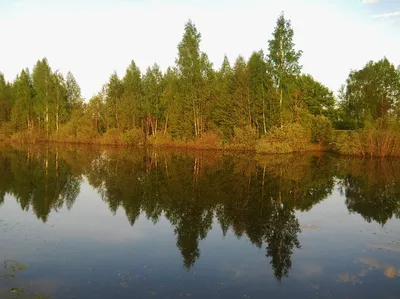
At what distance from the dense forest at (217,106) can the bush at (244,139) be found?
0.58 ft

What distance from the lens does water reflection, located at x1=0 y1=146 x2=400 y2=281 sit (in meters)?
17.3

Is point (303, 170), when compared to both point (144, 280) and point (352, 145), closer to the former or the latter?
point (352, 145)

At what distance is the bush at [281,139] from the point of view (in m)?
51.8

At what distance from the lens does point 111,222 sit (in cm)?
1894

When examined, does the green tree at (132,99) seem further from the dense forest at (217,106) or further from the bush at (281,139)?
the bush at (281,139)

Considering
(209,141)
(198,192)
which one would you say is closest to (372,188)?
(198,192)

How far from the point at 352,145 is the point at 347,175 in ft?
60.4

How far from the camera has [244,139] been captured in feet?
186

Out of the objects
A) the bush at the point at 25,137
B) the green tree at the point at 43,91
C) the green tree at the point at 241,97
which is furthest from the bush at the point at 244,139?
the bush at the point at 25,137

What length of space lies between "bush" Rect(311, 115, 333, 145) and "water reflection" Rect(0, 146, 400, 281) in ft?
56.9

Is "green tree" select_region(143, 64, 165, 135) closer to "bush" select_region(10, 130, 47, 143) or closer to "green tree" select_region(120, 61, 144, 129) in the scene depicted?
"green tree" select_region(120, 61, 144, 129)

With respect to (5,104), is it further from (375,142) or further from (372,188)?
(372,188)

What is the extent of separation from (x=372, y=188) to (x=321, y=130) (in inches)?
1373

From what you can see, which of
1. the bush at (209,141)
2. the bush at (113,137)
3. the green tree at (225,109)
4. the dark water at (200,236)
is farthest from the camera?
the bush at (113,137)
